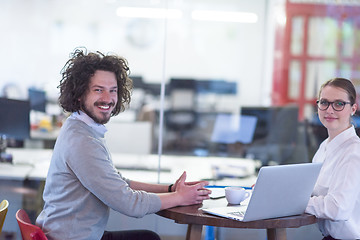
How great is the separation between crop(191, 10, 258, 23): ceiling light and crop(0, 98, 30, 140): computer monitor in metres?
6.25

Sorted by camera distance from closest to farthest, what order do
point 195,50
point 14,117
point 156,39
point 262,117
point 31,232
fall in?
point 31,232, point 14,117, point 262,117, point 195,50, point 156,39

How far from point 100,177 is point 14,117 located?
2.08 m

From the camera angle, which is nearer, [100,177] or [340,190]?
[100,177]

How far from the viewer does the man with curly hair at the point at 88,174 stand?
2115 mm

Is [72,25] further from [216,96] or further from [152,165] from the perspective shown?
[152,165]

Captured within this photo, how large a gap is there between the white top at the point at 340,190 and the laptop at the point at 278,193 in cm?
10

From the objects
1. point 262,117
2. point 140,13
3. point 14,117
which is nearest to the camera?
point 14,117

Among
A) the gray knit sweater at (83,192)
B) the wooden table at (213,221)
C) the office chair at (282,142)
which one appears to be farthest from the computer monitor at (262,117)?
the gray knit sweater at (83,192)

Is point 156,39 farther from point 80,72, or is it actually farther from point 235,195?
point 235,195

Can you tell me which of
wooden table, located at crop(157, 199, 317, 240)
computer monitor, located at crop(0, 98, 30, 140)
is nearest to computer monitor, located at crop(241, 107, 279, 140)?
computer monitor, located at crop(0, 98, 30, 140)

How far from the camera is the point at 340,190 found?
7.27ft

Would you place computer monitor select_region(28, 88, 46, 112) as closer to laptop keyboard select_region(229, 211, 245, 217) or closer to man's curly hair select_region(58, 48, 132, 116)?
man's curly hair select_region(58, 48, 132, 116)

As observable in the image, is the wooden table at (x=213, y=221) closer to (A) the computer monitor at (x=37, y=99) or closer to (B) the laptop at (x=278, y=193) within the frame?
(B) the laptop at (x=278, y=193)

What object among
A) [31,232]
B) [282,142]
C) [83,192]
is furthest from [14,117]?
[282,142]
